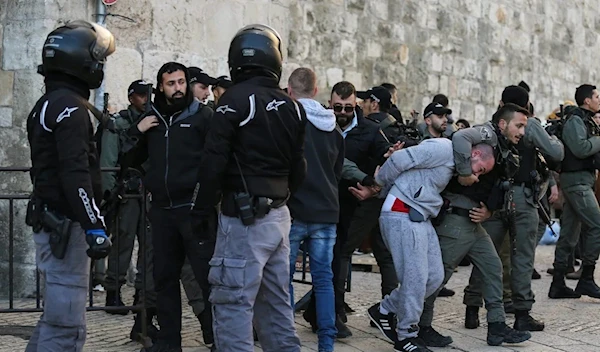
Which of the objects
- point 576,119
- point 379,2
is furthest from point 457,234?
point 379,2

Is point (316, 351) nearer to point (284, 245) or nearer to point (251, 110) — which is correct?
point (284, 245)

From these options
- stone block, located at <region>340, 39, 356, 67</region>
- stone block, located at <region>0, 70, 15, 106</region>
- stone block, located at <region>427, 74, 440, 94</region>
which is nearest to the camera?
stone block, located at <region>0, 70, 15, 106</region>

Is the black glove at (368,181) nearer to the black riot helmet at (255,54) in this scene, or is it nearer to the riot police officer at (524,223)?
the riot police officer at (524,223)

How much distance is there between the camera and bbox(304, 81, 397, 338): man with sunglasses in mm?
7145

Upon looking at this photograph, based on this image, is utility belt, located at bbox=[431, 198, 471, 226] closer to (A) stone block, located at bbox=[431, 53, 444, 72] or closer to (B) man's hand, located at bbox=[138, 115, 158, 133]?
(B) man's hand, located at bbox=[138, 115, 158, 133]

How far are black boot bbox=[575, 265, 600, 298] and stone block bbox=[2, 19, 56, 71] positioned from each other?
5109 millimetres

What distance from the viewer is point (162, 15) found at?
360 inches

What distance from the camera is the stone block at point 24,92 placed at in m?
8.45

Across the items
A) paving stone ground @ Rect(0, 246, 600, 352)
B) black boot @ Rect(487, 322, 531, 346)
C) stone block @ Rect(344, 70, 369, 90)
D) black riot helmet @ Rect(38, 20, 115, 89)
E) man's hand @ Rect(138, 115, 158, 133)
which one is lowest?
paving stone ground @ Rect(0, 246, 600, 352)

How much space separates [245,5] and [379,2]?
2661 millimetres

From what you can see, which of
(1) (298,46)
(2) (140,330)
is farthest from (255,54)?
(1) (298,46)

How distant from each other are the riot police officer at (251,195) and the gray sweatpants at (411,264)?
132 cm

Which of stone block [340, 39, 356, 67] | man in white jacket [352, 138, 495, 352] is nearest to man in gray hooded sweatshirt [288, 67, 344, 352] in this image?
man in white jacket [352, 138, 495, 352]

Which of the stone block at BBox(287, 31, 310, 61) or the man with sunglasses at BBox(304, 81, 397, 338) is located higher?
the stone block at BBox(287, 31, 310, 61)
